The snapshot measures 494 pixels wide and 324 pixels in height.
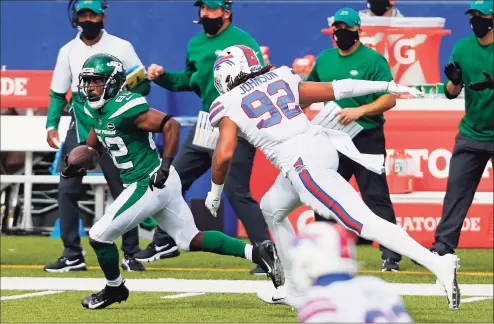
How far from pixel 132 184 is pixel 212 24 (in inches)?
74.8

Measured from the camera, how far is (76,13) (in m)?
9.49

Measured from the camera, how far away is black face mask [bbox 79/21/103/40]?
31.1ft

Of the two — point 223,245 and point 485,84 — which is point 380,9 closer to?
point 485,84

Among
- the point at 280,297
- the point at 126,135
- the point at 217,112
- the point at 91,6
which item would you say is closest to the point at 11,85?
the point at 91,6

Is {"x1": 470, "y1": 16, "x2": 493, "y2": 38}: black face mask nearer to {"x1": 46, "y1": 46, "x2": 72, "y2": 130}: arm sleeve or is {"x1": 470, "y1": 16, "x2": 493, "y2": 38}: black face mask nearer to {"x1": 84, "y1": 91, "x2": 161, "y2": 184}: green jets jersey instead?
{"x1": 84, "y1": 91, "x2": 161, "y2": 184}: green jets jersey

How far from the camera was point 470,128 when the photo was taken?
359 inches

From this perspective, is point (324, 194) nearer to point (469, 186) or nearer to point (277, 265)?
point (277, 265)

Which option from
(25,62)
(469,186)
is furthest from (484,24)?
(25,62)

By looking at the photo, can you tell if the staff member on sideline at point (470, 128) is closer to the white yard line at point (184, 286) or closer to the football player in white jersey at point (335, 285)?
the white yard line at point (184, 286)

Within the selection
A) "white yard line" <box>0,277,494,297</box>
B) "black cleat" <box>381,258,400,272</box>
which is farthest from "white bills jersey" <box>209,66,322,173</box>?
"black cleat" <box>381,258,400,272</box>

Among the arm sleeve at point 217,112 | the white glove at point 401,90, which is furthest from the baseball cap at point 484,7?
the arm sleeve at point 217,112

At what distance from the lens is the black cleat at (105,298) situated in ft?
25.5

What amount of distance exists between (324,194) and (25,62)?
9.19 metres

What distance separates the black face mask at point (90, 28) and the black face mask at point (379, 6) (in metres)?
3.39
